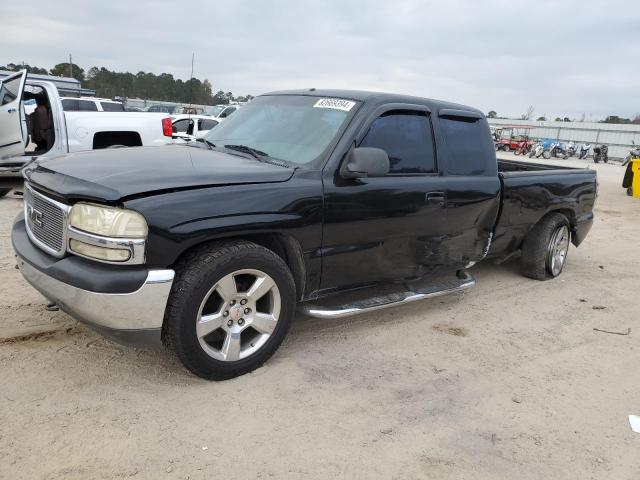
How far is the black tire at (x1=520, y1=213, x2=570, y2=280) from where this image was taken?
577cm

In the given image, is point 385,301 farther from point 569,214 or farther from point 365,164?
point 569,214

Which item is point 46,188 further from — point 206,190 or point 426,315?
point 426,315

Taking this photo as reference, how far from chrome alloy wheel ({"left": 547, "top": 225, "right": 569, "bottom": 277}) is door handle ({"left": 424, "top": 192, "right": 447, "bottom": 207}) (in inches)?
89.3

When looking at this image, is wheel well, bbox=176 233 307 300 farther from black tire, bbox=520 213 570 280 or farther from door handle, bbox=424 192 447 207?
black tire, bbox=520 213 570 280

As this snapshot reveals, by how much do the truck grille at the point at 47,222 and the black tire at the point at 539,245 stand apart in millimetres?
4642

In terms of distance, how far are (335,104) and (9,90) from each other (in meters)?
7.95

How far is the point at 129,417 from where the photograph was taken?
111 inches

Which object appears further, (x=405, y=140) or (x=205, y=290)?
(x=405, y=140)

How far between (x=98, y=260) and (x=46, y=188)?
2.20ft

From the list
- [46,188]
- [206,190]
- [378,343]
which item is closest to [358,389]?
[378,343]

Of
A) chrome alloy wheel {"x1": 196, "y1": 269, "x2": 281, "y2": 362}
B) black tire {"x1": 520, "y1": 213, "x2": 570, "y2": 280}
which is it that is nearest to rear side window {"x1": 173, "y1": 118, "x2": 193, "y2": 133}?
black tire {"x1": 520, "y1": 213, "x2": 570, "y2": 280}

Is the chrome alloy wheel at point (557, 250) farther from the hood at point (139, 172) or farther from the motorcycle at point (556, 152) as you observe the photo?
the motorcycle at point (556, 152)

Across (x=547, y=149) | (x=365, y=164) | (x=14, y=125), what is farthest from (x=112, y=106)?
(x=547, y=149)

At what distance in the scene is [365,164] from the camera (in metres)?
3.46
